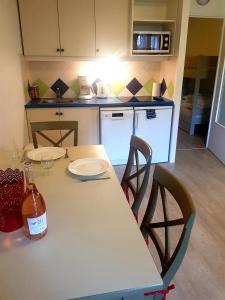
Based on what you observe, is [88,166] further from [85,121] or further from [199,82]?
[199,82]

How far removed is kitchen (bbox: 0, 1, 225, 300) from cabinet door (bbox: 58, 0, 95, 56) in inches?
2.7

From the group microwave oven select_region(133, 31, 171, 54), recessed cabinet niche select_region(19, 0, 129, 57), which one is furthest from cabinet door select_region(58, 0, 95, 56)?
microwave oven select_region(133, 31, 171, 54)

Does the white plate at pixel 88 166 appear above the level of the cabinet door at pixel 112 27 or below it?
below

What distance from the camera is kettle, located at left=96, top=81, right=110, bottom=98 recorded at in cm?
335

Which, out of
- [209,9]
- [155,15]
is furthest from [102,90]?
[209,9]

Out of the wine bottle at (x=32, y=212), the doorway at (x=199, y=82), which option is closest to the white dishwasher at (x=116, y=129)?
the doorway at (x=199, y=82)

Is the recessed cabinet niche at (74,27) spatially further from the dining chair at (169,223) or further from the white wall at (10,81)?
the dining chair at (169,223)

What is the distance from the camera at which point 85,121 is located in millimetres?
3104

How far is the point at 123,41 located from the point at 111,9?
14.9 inches

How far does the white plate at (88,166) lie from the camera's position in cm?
142

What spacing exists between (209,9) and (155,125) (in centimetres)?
173

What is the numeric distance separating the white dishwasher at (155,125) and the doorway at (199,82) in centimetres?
80

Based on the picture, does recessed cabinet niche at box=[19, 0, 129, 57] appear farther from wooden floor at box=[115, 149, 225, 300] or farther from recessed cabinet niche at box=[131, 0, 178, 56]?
wooden floor at box=[115, 149, 225, 300]

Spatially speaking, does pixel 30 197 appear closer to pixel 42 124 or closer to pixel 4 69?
pixel 42 124
